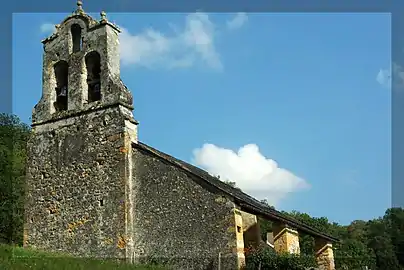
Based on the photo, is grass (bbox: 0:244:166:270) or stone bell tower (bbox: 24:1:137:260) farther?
stone bell tower (bbox: 24:1:137:260)

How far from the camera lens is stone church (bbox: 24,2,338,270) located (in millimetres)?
16875

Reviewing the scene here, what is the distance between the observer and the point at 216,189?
1681 centimetres

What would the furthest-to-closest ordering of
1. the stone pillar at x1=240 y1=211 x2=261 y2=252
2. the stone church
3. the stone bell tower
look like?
the stone pillar at x1=240 y1=211 x2=261 y2=252 → the stone bell tower → the stone church

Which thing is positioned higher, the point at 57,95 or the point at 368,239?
the point at 57,95

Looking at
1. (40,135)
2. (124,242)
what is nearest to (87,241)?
(124,242)

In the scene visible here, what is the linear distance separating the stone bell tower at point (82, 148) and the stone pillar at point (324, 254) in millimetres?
8938

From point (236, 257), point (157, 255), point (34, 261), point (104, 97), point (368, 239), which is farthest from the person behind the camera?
point (368, 239)

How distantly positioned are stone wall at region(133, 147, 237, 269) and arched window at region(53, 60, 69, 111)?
4647 mm

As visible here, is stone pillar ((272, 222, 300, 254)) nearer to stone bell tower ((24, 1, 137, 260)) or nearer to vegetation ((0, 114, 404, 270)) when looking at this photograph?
vegetation ((0, 114, 404, 270))

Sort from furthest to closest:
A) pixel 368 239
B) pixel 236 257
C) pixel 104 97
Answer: pixel 368 239, pixel 104 97, pixel 236 257

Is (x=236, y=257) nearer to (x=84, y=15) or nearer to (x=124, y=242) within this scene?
(x=124, y=242)

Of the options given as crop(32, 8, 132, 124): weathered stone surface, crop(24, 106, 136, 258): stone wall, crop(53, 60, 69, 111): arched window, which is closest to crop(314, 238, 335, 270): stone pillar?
crop(24, 106, 136, 258): stone wall

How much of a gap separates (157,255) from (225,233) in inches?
107

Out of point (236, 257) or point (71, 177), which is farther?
point (71, 177)
